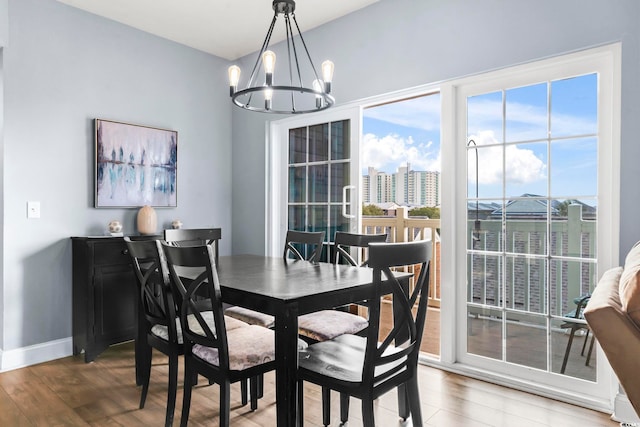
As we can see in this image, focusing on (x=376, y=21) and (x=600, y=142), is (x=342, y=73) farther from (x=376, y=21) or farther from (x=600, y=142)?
(x=600, y=142)

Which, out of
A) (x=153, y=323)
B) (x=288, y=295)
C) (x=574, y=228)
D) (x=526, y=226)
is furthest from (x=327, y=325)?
(x=574, y=228)

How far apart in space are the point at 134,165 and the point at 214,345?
8.00ft

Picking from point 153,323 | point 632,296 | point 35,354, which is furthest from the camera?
point 35,354

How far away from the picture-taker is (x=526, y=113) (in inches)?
106

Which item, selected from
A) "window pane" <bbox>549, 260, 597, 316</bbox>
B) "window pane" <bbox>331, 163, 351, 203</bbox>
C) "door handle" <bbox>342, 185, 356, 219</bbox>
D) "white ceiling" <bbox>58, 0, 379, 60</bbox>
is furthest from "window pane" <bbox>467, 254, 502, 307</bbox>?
"white ceiling" <bbox>58, 0, 379, 60</bbox>

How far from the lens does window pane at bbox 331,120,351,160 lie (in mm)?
3625

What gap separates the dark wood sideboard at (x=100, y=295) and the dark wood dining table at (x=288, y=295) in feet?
4.15

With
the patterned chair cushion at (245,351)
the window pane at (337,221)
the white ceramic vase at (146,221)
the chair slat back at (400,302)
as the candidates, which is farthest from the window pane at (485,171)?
the white ceramic vase at (146,221)

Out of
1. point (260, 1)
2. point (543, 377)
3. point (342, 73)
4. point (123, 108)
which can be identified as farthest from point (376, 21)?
point (543, 377)

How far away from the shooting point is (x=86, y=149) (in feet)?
11.3

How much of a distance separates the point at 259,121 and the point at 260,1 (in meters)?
1.23

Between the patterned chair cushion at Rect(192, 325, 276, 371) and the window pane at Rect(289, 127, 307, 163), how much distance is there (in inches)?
87.1

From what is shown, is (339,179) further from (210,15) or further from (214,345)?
(214,345)

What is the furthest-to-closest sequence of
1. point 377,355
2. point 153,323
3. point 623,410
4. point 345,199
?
point 345,199 → point 153,323 → point 623,410 → point 377,355
